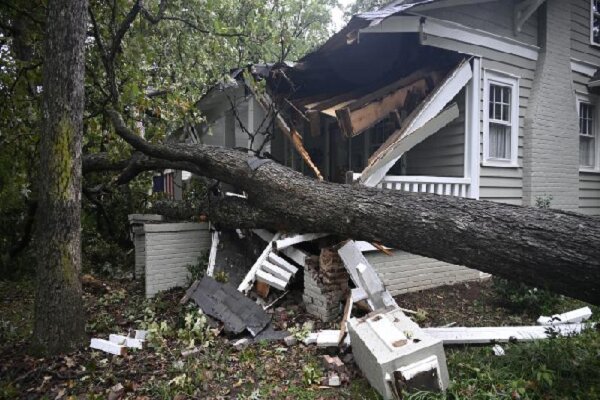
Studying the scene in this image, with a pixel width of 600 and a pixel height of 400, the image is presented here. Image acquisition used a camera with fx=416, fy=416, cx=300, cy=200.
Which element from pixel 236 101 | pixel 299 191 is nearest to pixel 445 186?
pixel 299 191

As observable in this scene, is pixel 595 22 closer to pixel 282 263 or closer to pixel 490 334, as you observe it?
pixel 490 334

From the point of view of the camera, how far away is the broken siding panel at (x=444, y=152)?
7.35m

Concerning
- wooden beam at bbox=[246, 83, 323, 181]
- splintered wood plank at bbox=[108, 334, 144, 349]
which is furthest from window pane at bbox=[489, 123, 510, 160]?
splintered wood plank at bbox=[108, 334, 144, 349]

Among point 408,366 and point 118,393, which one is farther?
point 118,393

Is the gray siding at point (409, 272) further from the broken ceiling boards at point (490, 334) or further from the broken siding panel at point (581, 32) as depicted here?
the broken siding panel at point (581, 32)

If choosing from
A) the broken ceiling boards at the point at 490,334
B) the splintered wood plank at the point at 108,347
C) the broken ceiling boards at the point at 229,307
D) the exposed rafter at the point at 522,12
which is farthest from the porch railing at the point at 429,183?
the splintered wood plank at the point at 108,347

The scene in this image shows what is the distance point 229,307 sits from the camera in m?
5.19

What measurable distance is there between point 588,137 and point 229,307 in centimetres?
949

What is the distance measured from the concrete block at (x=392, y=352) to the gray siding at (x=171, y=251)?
3.94 m

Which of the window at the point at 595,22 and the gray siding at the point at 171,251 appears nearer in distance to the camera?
the gray siding at the point at 171,251

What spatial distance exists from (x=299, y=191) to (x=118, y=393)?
2867mm

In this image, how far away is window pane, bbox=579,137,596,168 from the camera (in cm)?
991

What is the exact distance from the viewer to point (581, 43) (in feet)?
31.1

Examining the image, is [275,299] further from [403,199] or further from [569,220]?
[569,220]
